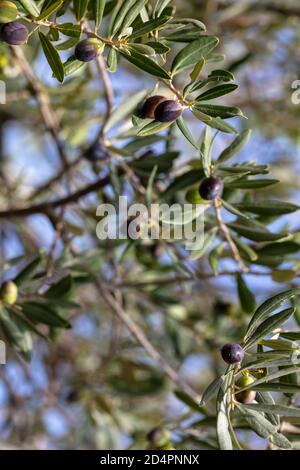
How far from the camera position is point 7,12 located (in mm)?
988

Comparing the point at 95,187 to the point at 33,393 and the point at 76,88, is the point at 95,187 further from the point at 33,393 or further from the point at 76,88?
the point at 33,393

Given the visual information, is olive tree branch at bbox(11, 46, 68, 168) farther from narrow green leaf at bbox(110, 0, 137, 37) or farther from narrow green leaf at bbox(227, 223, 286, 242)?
narrow green leaf at bbox(110, 0, 137, 37)

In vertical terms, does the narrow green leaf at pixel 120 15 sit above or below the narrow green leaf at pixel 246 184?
above

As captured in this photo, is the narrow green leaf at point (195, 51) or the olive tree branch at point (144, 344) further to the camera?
the olive tree branch at point (144, 344)

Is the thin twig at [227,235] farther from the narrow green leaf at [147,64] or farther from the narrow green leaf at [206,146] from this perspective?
the narrow green leaf at [147,64]

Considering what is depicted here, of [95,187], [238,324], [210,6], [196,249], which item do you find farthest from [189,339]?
[210,6]

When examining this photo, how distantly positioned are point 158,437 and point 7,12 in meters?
0.93

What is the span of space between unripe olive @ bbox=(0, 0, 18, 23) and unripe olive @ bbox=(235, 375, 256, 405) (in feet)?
2.09

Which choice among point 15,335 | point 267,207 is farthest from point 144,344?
point 267,207

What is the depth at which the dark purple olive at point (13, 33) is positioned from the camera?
998mm

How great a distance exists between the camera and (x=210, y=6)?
248 centimetres

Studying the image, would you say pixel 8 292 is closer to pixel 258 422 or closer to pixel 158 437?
pixel 158 437

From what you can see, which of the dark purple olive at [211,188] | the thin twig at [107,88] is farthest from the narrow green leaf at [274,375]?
the thin twig at [107,88]

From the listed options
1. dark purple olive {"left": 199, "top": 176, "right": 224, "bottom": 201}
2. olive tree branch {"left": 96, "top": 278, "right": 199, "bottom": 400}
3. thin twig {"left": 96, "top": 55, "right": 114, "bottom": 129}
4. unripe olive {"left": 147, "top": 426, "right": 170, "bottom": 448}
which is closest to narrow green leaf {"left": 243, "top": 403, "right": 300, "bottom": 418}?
dark purple olive {"left": 199, "top": 176, "right": 224, "bottom": 201}
